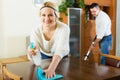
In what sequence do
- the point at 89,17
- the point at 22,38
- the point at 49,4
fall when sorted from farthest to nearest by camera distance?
1. the point at 89,17
2. the point at 22,38
3. the point at 49,4

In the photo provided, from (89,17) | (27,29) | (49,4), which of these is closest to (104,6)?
(89,17)

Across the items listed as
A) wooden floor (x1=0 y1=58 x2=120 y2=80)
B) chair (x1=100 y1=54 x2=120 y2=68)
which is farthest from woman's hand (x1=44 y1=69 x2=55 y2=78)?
chair (x1=100 y1=54 x2=120 y2=68)

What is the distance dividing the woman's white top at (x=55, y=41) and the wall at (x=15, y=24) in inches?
81.0

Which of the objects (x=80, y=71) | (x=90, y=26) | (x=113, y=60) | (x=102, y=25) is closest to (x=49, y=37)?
(x=80, y=71)

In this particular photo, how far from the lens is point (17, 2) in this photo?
4.09 m

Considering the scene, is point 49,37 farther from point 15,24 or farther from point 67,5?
point 67,5

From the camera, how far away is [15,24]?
13.6 feet

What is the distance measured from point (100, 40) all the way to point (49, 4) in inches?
85.0

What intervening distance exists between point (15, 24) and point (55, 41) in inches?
88.2

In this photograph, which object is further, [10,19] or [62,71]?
[10,19]

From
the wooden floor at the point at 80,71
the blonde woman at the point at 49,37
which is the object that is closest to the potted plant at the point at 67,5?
the blonde woman at the point at 49,37

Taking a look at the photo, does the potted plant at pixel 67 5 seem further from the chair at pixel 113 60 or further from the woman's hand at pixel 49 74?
the woman's hand at pixel 49 74

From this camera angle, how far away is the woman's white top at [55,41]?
77.5 inches

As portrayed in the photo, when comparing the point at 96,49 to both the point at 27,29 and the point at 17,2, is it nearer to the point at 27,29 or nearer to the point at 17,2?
the point at 27,29
